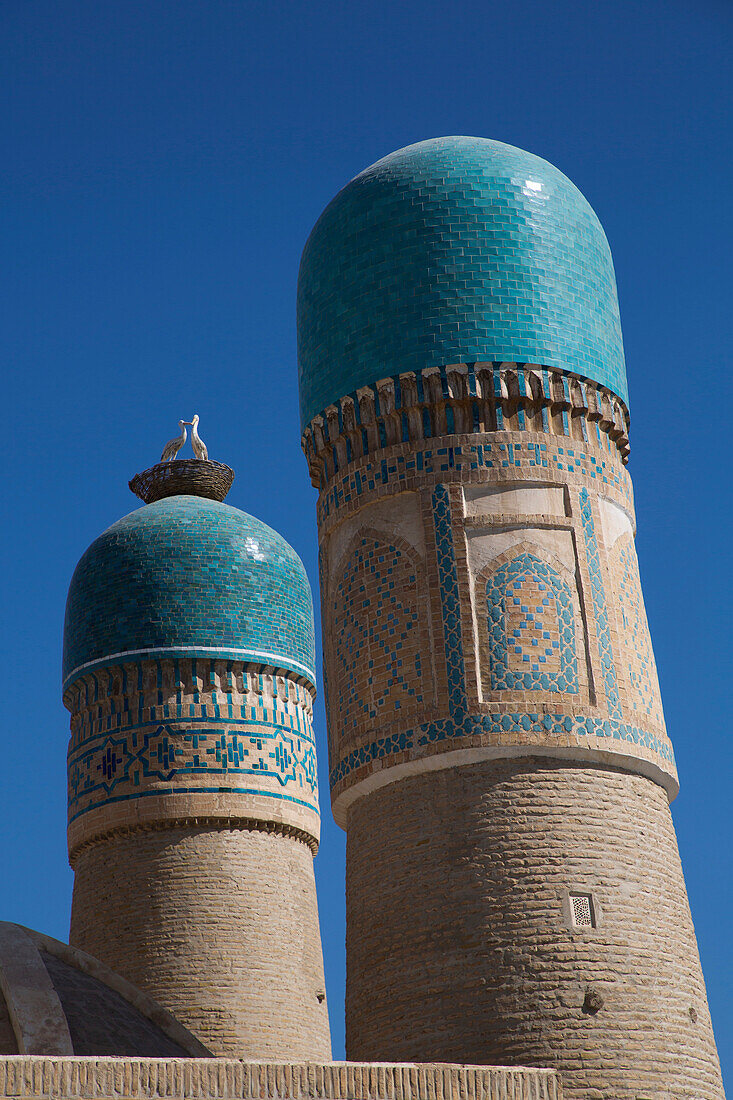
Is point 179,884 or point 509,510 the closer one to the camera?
point 509,510

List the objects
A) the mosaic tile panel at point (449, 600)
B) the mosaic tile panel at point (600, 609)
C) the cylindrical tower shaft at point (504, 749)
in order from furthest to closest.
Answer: the mosaic tile panel at point (600, 609) → the mosaic tile panel at point (449, 600) → the cylindrical tower shaft at point (504, 749)

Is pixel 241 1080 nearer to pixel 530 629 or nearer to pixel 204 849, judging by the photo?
pixel 530 629

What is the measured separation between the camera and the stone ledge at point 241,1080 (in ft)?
21.4

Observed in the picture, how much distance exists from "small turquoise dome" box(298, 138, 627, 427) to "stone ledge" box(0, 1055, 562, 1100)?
428 centimetres

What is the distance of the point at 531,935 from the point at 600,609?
2010 mm

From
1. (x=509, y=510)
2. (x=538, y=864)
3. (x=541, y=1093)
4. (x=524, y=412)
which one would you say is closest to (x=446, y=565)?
(x=509, y=510)

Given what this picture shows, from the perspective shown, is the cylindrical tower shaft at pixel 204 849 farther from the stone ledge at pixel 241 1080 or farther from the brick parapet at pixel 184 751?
the stone ledge at pixel 241 1080

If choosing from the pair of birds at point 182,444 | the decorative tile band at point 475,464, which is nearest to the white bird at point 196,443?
the pair of birds at point 182,444

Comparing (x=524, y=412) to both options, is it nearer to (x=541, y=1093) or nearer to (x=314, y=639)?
(x=541, y=1093)

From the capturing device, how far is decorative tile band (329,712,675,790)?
8.73 m

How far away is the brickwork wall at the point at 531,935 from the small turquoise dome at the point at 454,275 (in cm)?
265

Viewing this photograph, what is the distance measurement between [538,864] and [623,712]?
1104mm

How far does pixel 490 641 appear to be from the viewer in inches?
353

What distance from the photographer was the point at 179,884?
1336cm
